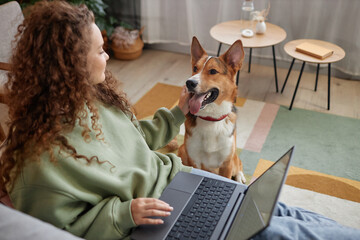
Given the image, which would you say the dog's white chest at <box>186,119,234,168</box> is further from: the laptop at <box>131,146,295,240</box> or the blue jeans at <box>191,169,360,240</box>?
the blue jeans at <box>191,169,360,240</box>

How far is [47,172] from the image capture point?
0.92 meters

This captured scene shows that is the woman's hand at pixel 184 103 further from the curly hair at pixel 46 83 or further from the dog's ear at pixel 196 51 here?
the curly hair at pixel 46 83

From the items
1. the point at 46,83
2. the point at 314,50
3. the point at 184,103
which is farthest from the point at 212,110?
the point at 314,50

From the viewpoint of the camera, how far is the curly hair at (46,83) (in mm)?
944

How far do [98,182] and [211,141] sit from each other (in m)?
0.83

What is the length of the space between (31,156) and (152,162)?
44 centimetres

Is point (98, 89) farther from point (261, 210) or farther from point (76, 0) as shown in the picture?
point (76, 0)

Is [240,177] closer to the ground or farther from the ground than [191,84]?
closer to the ground

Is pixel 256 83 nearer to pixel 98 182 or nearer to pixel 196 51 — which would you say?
pixel 196 51

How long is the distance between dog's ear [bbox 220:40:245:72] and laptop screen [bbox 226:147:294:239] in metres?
0.68

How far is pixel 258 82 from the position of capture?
321 centimetres

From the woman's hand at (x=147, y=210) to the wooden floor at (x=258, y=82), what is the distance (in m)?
1.98

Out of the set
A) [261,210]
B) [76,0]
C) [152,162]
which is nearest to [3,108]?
[76,0]

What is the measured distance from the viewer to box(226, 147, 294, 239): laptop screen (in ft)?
2.85
